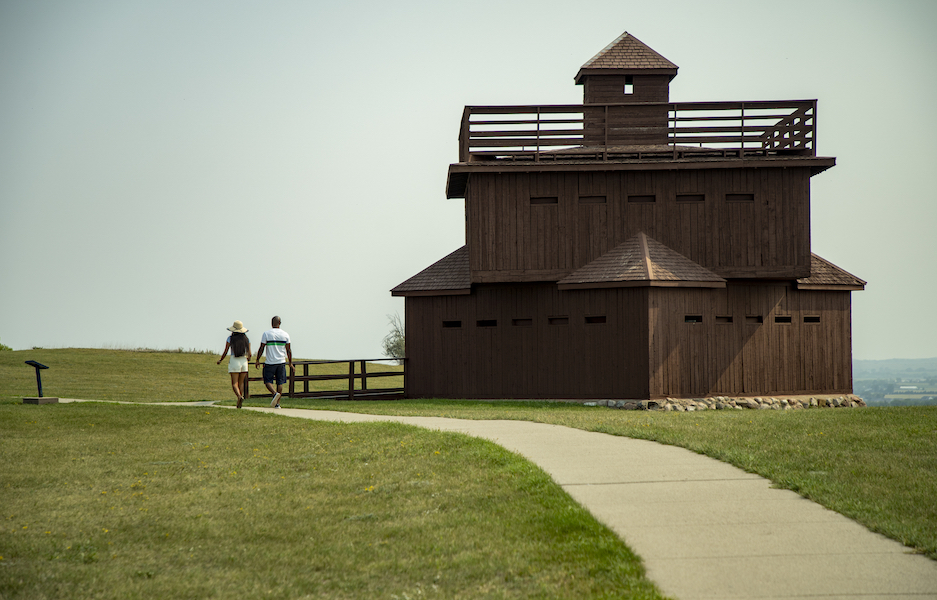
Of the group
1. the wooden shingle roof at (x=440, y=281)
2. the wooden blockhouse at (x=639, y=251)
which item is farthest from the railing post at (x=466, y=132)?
the wooden shingle roof at (x=440, y=281)

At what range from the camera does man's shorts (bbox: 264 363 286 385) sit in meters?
17.0

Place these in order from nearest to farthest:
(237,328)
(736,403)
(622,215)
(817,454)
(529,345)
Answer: (817,454), (237,328), (736,403), (622,215), (529,345)

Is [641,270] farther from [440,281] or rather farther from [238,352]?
[238,352]

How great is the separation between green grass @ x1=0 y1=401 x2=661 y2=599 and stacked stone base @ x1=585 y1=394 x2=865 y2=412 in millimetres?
9245

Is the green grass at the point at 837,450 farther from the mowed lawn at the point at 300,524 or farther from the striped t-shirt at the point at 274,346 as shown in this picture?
the striped t-shirt at the point at 274,346

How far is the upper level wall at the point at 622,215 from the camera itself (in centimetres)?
2138

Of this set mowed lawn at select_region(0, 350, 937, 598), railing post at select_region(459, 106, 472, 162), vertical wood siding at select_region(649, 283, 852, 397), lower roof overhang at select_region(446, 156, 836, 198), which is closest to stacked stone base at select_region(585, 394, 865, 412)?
vertical wood siding at select_region(649, 283, 852, 397)

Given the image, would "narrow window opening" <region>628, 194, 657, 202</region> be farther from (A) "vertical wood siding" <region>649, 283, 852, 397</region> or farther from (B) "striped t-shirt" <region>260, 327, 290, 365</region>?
(B) "striped t-shirt" <region>260, 327, 290, 365</region>

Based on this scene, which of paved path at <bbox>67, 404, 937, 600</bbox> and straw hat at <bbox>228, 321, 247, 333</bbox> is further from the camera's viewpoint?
straw hat at <bbox>228, 321, 247, 333</bbox>

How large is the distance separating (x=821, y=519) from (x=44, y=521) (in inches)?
274

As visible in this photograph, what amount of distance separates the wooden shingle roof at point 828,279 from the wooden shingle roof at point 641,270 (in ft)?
10.8

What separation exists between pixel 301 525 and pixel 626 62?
2233cm

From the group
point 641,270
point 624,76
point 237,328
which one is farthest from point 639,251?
point 237,328

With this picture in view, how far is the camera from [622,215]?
21.6 meters
